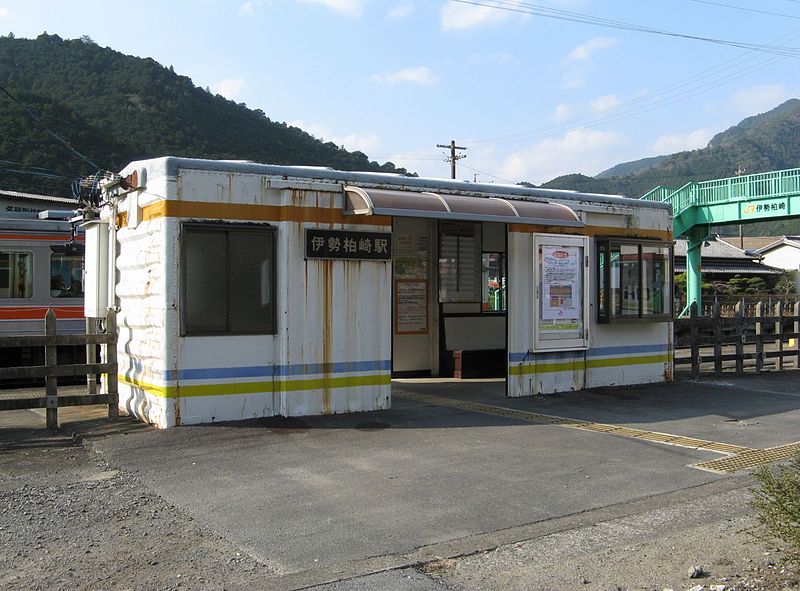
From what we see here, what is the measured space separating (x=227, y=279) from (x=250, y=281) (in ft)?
0.93

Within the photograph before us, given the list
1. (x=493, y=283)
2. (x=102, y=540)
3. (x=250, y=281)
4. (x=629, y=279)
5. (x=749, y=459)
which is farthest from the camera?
(x=493, y=283)

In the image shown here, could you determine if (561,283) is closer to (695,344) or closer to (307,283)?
(307,283)

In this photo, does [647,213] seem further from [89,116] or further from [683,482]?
[89,116]

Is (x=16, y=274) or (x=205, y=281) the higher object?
(x=16, y=274)

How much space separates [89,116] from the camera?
138ft

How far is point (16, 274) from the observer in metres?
14.6

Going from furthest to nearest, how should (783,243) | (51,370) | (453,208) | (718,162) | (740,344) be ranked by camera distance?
(718,162)
(783,243)
(740,344)
(453,208)
(51,370)

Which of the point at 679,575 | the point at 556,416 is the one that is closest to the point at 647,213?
the point at 556,416

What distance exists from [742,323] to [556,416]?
7.76 m

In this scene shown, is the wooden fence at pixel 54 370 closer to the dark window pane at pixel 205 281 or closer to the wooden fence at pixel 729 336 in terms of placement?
the dark window pane at pixel 205 281

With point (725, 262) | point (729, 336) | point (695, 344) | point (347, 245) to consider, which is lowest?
point (695, 344)

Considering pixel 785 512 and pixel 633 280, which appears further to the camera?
pixel 633 280

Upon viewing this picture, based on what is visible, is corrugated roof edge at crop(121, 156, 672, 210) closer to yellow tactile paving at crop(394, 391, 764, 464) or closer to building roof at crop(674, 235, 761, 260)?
yellow tactile paving at crop(394, 391, 764, 464)

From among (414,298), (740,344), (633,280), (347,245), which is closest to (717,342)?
(740,344)
